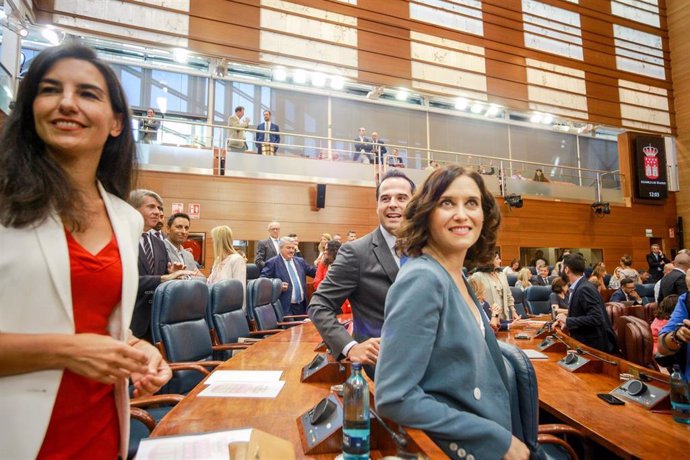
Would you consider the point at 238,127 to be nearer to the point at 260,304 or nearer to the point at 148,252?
the point at 260,304

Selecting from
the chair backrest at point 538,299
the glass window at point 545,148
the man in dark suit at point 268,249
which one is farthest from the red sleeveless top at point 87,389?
the glass window at point 545,148

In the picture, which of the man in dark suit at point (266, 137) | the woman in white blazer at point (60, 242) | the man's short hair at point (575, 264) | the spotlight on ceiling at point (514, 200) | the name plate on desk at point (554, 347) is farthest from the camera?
the spotlight on ceiling at point (514, 200)

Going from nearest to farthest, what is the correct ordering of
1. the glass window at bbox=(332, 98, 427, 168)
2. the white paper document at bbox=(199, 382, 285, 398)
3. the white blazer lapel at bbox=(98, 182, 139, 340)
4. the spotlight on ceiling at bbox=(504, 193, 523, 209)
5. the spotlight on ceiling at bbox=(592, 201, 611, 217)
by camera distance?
the white blazer lapel at bbox=(98, 182, 139, 340) < the white paper document at bbox=(199, 382, 285, 398) < the spotlight on ceiling at bbox=(504, 193, 523, 209) < the glass window at bbox=(332, 98, 427, 168) < the spotlight on ceiling at bbox=(592, 201, 611, 217)

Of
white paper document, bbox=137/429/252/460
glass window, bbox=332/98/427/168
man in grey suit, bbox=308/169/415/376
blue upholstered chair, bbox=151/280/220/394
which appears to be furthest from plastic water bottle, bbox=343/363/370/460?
glass window, bbox=332/98/427/168

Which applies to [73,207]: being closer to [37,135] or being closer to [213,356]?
[37,135]

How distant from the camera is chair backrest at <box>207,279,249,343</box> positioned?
2.95 meters

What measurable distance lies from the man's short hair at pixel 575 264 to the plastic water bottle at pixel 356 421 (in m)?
2.89

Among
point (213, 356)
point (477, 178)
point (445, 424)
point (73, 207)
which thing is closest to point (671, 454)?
point (445, 424)

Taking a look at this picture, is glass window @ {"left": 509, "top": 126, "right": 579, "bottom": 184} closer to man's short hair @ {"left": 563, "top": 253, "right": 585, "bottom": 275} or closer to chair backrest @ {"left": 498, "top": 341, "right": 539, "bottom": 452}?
man's short hair @ {"left": 563, "top": 253, "right": 585, "bottom": 275}

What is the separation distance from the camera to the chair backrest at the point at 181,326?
2.29m

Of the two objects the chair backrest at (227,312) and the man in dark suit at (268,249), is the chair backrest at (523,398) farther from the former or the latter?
the man in dark suit at (268,249)

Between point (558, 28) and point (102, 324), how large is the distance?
11789mm

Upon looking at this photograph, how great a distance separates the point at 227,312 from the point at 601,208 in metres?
10.4

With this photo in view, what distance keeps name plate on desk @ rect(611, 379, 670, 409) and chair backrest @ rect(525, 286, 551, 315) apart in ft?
15.3
